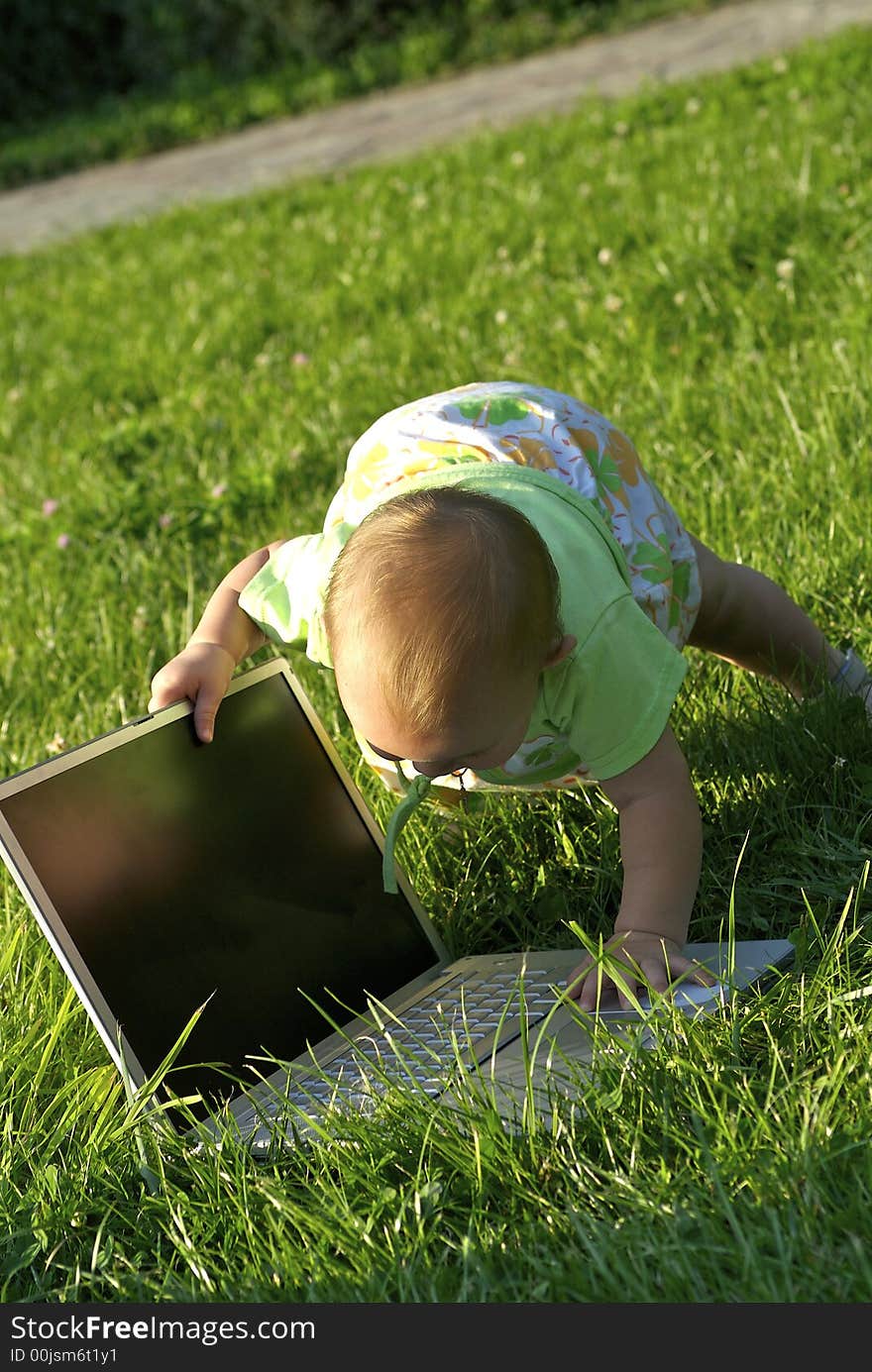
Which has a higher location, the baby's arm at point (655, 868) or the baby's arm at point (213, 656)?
the baby's arm at point (213, 656)

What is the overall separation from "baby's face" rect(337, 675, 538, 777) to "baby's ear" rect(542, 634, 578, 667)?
0.13 feet

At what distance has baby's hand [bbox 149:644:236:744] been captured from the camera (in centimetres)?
241

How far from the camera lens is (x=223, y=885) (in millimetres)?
2350

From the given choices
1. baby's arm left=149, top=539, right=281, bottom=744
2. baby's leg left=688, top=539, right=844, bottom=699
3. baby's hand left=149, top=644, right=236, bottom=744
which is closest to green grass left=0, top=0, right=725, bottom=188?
baby's leg left=688, top=539, right=844, bottom=699

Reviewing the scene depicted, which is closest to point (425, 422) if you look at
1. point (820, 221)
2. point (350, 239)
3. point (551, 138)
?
point (820, 221)

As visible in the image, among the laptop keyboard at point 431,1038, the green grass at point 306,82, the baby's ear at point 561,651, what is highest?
the green grass at point 306,82

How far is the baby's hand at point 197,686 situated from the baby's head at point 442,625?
387 mm

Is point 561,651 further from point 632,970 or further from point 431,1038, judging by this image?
point 431,1038

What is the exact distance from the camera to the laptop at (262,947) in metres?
2.11

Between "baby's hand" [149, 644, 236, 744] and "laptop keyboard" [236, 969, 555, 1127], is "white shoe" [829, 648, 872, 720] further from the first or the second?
"baby's hand" [149, 644, 236, 744]

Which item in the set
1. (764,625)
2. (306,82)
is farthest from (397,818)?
(306,82)

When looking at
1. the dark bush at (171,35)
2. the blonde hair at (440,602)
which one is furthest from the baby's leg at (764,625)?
the dark bush at (171,35)

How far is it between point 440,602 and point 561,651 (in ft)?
0.89

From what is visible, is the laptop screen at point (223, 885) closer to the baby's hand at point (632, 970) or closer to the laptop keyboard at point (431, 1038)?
the laptop keyboard at point (431, 1038)
